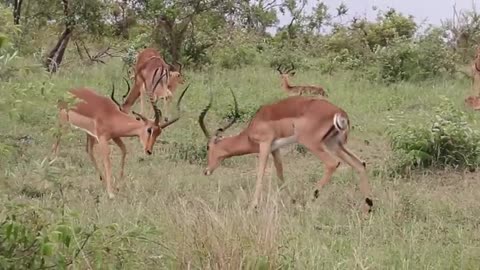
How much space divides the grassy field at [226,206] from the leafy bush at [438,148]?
17cm

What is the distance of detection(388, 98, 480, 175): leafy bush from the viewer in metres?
6.89

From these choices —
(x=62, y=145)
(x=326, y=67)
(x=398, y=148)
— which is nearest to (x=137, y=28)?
(x=326, y=67)

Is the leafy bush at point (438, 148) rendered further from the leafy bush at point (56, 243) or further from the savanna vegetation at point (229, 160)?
the leafy bush at point (56, 243)

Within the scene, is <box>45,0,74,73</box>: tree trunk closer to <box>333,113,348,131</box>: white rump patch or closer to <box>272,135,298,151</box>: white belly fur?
<box>272,135,298,151</box>: white belly fur

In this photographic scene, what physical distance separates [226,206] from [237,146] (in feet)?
7.73

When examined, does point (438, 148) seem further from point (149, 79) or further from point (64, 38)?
point (64, 38)

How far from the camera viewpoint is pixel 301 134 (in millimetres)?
6328

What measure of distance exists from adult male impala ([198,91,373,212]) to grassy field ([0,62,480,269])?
0.68ft

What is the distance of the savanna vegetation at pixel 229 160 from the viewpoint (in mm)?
3273

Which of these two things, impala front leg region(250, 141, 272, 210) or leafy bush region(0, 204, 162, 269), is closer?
leafy bush region(0, 204, 162, 269)

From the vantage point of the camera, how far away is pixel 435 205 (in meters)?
5.48

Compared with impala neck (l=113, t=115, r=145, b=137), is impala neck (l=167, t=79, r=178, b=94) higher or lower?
lower

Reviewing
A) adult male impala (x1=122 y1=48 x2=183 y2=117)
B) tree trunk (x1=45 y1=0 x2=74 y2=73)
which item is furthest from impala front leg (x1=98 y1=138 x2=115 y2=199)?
tree trunk (x1=45 y1=0 x2=74 y2=73)

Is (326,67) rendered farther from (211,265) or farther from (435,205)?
(211,265)
